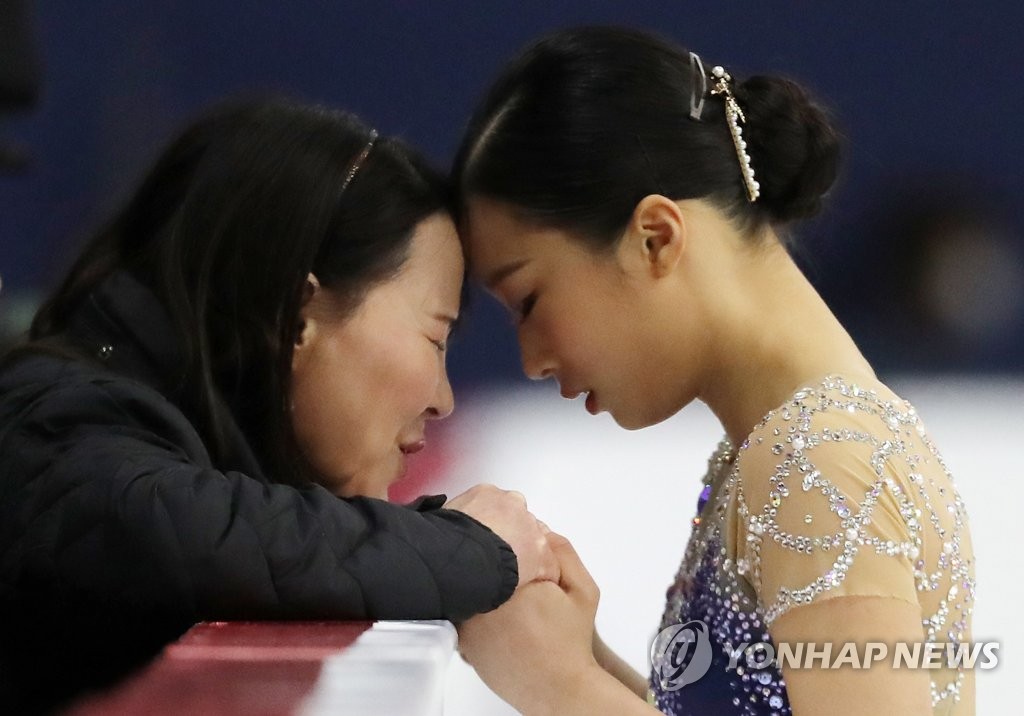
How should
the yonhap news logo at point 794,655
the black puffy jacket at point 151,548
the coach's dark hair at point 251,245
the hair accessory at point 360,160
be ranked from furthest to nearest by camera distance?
1. the hair accessory at point 360,160
2. the coach's dark hair at point 251,245
3. the yonhap news logo at point 794,655
4. the black puffy jacket at point 151,548

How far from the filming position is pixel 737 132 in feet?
4.63

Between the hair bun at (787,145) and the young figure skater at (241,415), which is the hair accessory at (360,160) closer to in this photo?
the young figure skater at (241,415)

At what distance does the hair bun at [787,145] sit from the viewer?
1429 millimetres

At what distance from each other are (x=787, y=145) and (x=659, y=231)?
7.5 inches

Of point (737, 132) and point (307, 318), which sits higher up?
point (737, 132)

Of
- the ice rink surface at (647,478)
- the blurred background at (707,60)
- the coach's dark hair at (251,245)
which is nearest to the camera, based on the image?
the coach's dark hair at (251,245)

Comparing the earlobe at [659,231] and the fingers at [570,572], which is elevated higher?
the earlobe at [659,231]

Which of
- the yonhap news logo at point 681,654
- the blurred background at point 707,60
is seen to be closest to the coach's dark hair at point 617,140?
the yonhap news logo at point 681,654

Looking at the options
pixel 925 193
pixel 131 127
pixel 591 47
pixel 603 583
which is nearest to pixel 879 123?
pixel 925 193

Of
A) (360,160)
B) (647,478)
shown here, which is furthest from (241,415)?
(647,478)

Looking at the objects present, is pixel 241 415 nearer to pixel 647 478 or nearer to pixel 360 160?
pixel 360 160

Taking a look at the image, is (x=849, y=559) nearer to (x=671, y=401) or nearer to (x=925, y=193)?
(x=671, y=401)

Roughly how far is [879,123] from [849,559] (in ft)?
7.83

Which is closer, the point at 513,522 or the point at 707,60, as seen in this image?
the point at 513,522
